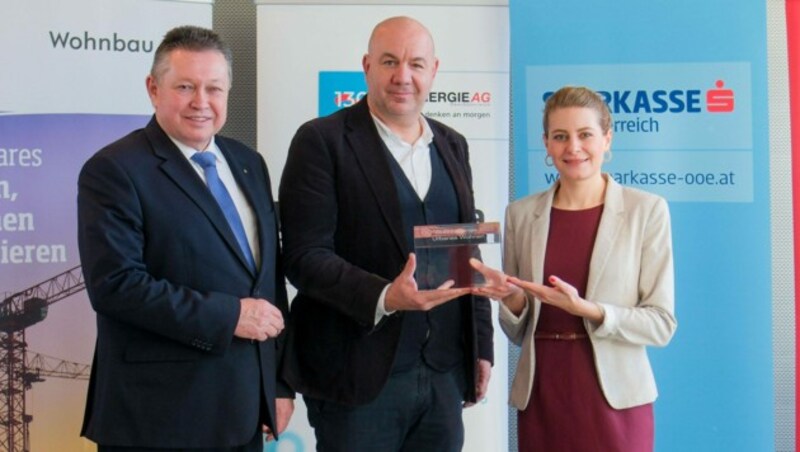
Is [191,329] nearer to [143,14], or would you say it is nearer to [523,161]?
[143,14]

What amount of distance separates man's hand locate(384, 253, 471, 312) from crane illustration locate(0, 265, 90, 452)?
197 cm

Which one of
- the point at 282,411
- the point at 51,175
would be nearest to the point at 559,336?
the point at 282,411

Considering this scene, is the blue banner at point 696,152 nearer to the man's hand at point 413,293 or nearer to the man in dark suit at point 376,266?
the man in dark suit at point 376,266

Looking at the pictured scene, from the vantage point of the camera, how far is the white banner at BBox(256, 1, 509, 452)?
12.2ft

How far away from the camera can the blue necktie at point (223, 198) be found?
6.98 ft

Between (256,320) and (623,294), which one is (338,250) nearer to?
(256,320)

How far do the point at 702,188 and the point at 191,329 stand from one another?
272cm

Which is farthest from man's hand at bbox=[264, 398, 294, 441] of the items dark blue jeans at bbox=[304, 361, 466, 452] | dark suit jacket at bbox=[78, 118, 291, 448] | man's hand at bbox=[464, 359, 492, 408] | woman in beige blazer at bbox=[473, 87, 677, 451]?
woman in beige blazer at bbox=[473, 87, 677, 451]

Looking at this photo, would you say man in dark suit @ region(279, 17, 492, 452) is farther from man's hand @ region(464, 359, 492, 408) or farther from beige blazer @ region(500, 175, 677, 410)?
beige blazer @ region(500, 175, 677, 410)

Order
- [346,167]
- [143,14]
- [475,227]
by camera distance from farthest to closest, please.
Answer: [143,14] → [346,167] → [475,227]

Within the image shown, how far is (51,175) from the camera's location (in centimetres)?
341

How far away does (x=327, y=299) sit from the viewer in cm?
219

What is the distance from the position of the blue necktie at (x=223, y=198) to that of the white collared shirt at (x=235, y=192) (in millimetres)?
15

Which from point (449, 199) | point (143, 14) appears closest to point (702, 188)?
point (449, 199)
